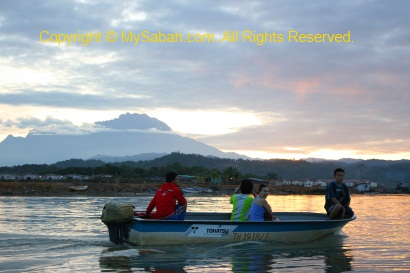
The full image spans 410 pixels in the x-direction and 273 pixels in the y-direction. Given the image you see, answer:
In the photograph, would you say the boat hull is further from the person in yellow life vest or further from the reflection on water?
the person in yellow life vest

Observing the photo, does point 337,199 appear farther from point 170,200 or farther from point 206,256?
point 170,200

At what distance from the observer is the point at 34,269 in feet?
34.8

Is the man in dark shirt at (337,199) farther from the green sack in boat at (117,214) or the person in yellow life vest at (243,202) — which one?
the green sack in boat at (117,214)

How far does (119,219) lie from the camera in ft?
43.8

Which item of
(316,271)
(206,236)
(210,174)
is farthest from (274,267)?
(210,174)

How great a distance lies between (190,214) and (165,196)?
3.20 m

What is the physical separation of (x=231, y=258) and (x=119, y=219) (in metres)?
3.03

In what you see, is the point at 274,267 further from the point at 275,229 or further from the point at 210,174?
the point at 210,174

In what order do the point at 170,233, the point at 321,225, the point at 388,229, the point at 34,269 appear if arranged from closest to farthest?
1. the point at 34,269
2. the point at 170,233
3. the point at 321,225
4. the point at 388,229

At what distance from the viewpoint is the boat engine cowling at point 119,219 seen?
13.4 metres

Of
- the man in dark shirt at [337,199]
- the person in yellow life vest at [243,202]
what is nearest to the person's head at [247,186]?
the person in yellow life vest at [243,202]

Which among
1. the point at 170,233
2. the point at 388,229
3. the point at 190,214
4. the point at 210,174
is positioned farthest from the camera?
the point at 210,174

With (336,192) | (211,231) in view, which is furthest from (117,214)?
(336,192)

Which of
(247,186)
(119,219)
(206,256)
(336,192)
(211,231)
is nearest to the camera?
(206,256)
